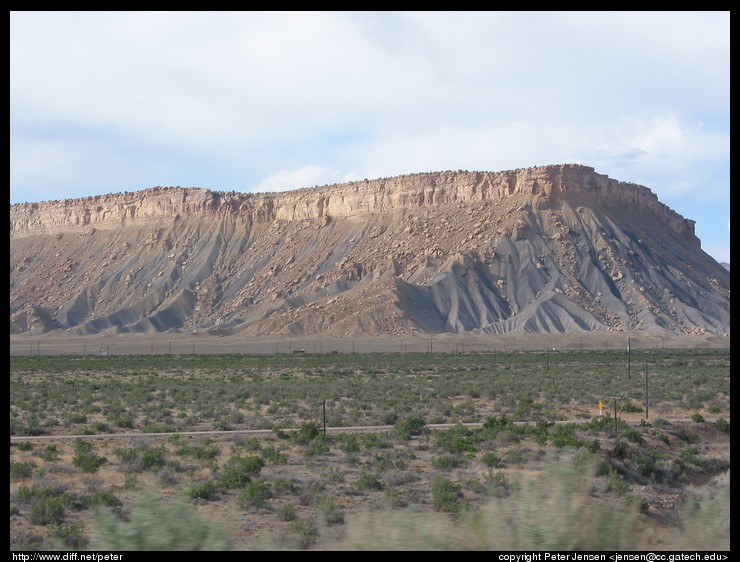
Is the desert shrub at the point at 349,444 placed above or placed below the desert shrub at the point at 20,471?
below

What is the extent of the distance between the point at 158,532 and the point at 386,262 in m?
99.3

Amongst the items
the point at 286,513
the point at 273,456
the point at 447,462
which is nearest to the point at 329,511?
the point at 286,513

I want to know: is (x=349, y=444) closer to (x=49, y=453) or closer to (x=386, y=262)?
(x=49, y=453)

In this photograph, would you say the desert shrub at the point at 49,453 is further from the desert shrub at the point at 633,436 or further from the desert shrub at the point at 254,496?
the desert shrub at the point at 633,436

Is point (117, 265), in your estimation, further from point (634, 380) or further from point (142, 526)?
point (142, 526)

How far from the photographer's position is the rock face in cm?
9688

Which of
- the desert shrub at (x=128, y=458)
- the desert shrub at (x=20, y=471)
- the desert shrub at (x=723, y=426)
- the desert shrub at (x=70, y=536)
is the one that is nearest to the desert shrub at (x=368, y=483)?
the desert shrub at (x=128, y=458)

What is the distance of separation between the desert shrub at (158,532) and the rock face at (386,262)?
279ft

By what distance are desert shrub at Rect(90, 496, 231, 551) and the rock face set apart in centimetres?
8493

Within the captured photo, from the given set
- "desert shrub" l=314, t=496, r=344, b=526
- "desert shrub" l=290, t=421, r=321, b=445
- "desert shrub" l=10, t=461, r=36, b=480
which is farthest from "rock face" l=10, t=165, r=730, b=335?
"desert shrub" l=314, t=496, r=344, b=526

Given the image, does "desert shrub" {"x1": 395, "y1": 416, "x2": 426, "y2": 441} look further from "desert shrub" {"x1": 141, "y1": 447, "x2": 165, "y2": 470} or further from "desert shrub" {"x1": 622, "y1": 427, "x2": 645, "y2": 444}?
"desert shrub" {"x1": 141, "y1": 447, "x2": 165, "y2": 470}

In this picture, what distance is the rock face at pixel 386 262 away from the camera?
9688cm

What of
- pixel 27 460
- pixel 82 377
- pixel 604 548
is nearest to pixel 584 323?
pixel 82 377

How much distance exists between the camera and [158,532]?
19.8ft
